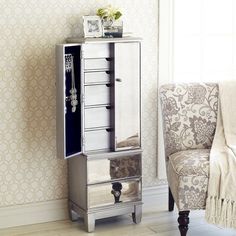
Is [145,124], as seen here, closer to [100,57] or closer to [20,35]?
[100,57]

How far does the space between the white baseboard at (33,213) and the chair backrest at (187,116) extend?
814 mm

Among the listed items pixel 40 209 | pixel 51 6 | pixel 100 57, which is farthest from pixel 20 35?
pixel 40 209

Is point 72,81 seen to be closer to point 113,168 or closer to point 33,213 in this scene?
point 113,168

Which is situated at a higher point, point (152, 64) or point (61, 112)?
point (152, 64)

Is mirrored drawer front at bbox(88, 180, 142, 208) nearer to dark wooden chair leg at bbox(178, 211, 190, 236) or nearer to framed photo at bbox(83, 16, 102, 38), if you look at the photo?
dark wooden chair leg at bbox(178, 211, 190, 236)

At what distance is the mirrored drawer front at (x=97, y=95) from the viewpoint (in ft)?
12.4

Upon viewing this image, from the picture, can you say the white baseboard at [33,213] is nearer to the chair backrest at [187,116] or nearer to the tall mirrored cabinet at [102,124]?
the tall mirrored cabinet at [102,124]

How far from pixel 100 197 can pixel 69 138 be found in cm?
44

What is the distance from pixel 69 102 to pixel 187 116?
79cm

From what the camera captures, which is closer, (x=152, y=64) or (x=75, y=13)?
(x=75, y=13)

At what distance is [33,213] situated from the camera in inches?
157

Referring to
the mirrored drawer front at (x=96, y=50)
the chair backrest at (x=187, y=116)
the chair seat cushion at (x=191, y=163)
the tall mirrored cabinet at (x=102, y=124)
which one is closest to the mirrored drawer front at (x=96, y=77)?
the tall mirrored cabinet at (x=102, y=124)

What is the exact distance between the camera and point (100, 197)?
3.87 metres


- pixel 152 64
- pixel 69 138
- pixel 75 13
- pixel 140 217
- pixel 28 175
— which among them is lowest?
pixel 140 217
